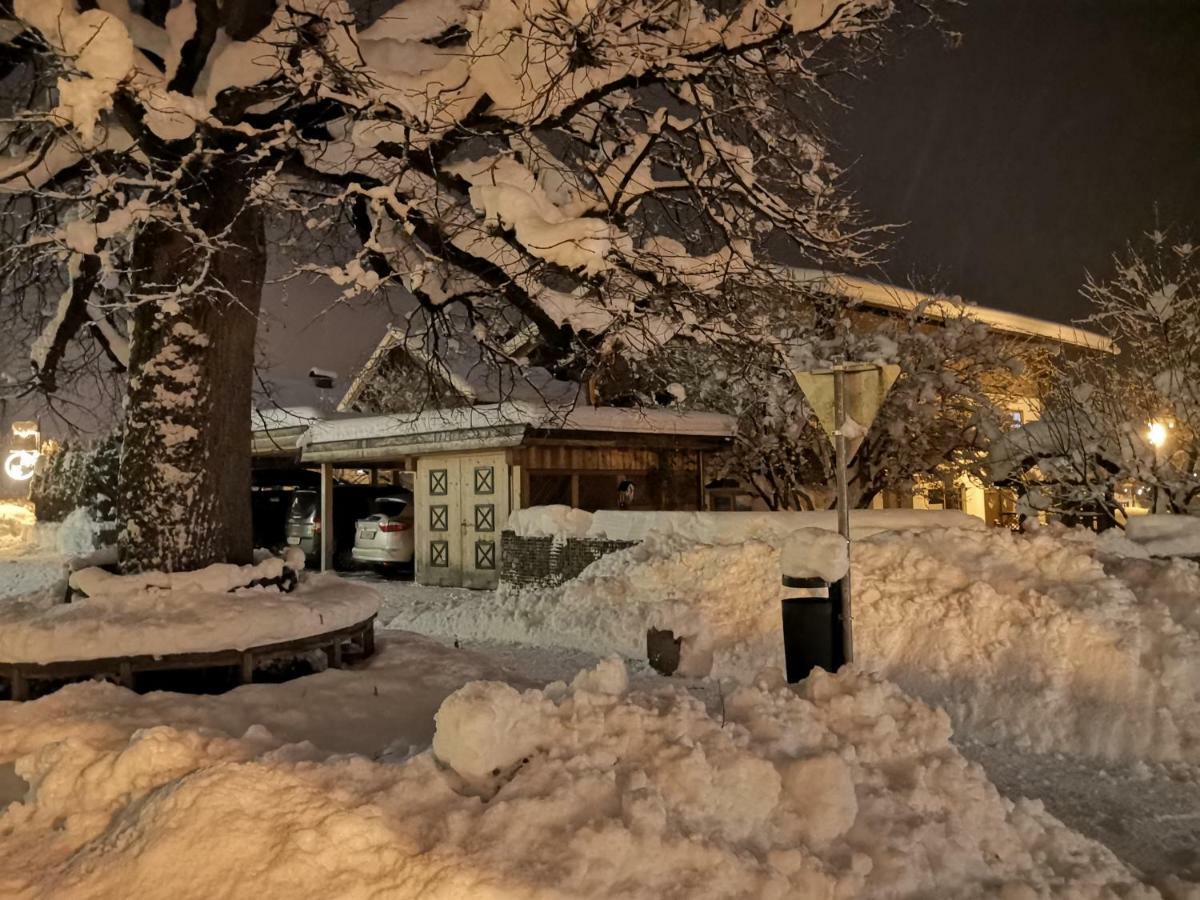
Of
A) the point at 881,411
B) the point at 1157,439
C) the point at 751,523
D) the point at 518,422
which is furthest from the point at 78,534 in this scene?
the point at 1157,439

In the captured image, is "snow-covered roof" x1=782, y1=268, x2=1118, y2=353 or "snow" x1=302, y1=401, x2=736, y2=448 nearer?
"snow" x1=302, y1=401, x2=736, y2=448

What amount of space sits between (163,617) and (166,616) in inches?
0.8

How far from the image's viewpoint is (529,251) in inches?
249

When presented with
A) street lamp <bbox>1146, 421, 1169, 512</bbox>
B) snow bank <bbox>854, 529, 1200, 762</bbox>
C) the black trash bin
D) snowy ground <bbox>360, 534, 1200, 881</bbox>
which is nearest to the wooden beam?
snowy ground <bbox>360, 534, 1200, 881</bbox>

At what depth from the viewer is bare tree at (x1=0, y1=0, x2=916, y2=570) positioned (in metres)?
5.99

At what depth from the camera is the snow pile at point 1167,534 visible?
396 inches

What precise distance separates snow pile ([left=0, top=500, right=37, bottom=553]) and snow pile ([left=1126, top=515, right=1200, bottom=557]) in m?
26.1

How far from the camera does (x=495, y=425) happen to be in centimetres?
1503

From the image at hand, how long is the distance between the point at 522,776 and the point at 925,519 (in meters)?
9.24

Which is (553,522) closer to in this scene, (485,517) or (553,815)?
(485,517)

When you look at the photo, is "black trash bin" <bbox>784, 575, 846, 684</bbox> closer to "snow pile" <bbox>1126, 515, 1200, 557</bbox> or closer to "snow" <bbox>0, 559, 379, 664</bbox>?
"snow" <bbox>0, 559, 379, 664</bbox>

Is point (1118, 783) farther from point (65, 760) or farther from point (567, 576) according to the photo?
point (567, 576)

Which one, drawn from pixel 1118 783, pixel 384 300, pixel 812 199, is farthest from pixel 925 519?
pixel 384 300

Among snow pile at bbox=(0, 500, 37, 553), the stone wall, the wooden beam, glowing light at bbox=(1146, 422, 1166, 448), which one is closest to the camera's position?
the stone wall
